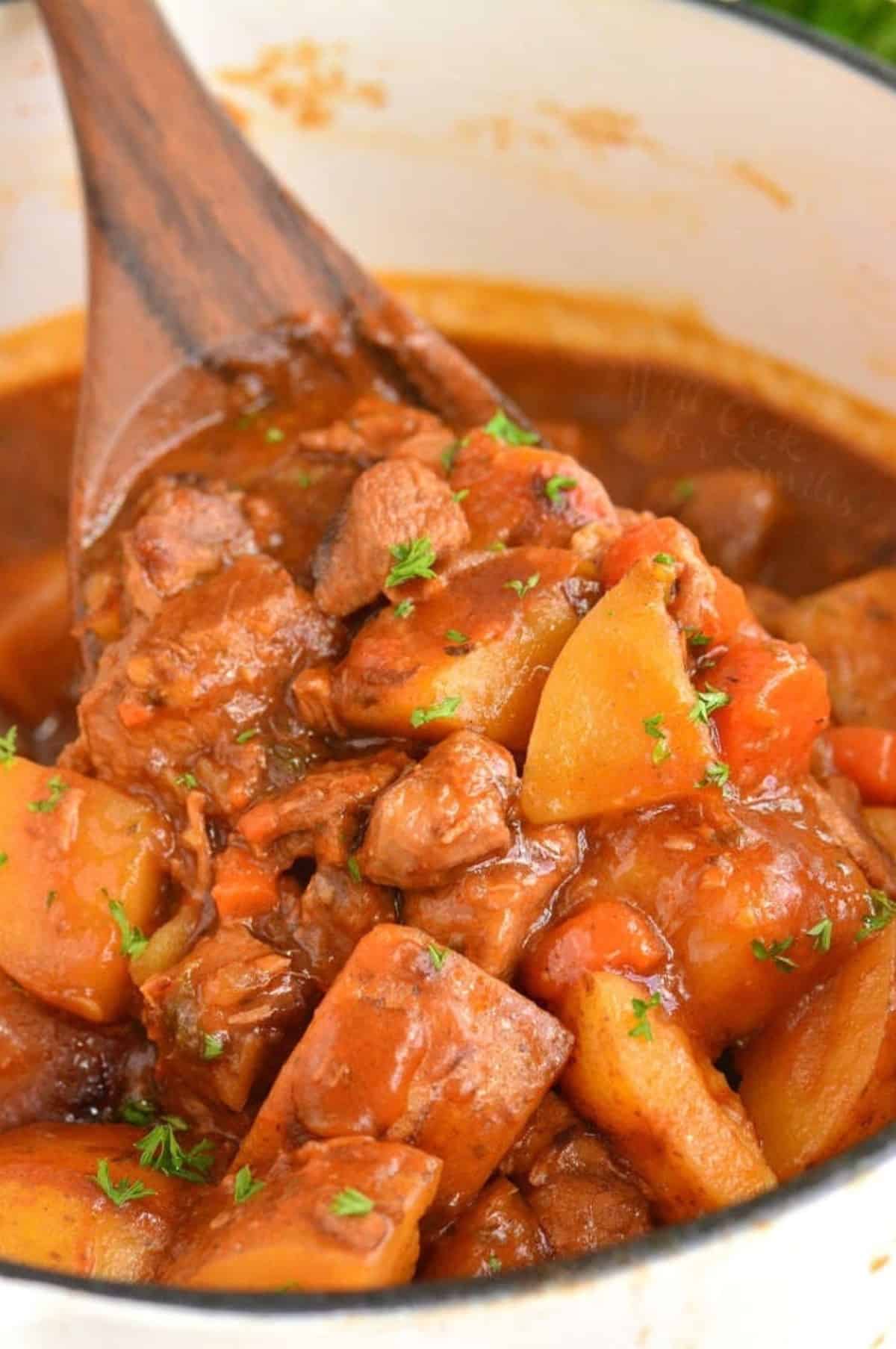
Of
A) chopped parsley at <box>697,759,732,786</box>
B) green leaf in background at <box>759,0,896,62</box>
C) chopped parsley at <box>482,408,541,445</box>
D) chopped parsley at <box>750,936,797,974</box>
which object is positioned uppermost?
green leaf in background at <box>759,0,896,62</box>

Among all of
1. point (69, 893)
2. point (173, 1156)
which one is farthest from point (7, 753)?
point (173, 1156)

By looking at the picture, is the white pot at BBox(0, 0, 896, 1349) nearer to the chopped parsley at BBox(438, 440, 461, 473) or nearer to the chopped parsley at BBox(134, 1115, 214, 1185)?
the chopped parsley at BBox(438, 440, 461, 473)

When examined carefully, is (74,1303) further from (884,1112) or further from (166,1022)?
(884,1112)

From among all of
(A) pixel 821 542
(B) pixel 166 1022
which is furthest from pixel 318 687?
(A) pixel 821 542

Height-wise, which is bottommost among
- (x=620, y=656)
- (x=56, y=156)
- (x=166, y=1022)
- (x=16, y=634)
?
(x=16, y=634)

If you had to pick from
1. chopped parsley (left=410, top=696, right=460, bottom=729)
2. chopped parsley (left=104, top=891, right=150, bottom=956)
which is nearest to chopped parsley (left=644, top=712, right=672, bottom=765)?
chopped parsley (left=410, top=696, right=460, bottom=729)

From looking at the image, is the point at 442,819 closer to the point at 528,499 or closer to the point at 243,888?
the point at 243,888
